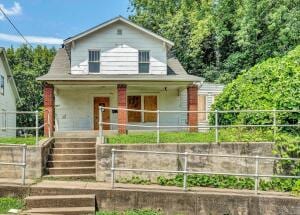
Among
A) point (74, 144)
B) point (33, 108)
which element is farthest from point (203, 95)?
point (33, 108)

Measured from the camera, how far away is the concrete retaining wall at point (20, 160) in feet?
41.8

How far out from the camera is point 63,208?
1033cm

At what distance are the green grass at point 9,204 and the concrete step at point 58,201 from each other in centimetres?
20

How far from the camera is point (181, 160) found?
43.9 ft

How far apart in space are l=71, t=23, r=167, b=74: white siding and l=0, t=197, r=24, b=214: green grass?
10.5 m

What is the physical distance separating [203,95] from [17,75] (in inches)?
748

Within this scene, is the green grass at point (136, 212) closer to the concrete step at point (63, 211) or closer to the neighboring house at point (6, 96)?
the concrete step at point (63, 211)

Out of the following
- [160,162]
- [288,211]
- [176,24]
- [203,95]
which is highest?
[176,24]

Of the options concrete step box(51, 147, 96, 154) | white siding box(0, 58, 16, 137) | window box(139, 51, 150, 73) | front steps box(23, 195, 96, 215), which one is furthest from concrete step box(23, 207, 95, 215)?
white siding box(0, 58, 16, 137)

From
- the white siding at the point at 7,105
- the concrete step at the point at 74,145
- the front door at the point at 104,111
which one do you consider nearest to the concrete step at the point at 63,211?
the concrete step at the point at 74,145

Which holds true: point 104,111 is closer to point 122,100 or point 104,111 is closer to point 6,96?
point 122,100

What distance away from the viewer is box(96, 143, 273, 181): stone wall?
12828 millimetres

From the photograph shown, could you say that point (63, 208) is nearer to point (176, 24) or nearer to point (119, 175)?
point (119, 175)

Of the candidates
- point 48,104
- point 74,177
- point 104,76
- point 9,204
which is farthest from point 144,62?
point 9,204
